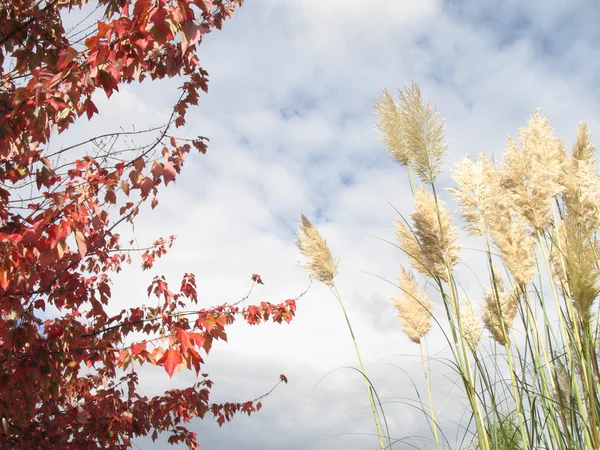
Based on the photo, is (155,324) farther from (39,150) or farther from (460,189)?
(460,189)

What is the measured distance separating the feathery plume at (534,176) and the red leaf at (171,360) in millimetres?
2608

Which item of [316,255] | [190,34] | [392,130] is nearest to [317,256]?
[316,255]

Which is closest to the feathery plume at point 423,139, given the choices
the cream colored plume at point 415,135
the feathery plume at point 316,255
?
the cream colored plume at point 415,135

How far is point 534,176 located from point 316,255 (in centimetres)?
203

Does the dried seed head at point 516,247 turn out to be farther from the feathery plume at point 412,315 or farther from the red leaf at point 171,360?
the red leaf at point 171,360

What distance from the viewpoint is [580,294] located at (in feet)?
9.15

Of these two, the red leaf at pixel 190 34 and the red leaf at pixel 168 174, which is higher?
the red leaf at pixel 190 34

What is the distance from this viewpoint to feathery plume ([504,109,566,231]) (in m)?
3.36

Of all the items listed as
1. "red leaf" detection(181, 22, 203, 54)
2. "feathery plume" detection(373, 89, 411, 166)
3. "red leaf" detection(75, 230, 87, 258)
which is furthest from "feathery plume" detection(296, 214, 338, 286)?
"red leaf" detection(181, 22, 203, 54)

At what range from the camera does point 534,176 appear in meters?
3.37

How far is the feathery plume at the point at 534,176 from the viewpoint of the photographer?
132 inches

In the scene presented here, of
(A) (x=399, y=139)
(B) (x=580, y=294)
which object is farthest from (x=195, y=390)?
(B) (x=580, y=294)

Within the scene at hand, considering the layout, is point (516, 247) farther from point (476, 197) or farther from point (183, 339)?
point (183, 339)

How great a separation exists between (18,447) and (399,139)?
3.15m
